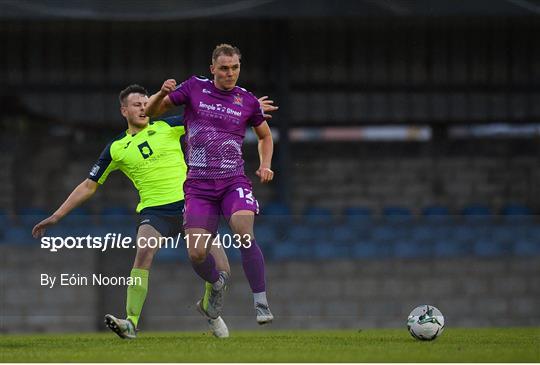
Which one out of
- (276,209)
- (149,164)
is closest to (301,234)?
(276,209)

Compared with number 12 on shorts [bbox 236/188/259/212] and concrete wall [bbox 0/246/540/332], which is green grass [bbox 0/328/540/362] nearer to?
number 12 on shorts [bbox 236/188/259/212]

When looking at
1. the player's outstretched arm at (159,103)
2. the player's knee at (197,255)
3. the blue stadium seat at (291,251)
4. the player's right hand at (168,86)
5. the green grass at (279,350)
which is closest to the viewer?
the green grass at (279,350)

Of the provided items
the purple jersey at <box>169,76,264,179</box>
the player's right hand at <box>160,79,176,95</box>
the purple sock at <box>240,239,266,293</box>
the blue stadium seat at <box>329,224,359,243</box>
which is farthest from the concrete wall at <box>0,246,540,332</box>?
the player's right hand at <box>160,79,176,95</box>

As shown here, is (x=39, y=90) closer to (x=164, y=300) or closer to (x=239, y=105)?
(x=164, y=300)

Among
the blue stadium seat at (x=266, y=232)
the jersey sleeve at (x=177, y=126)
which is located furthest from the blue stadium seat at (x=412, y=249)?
the jersey sleeve at (x=177, y=126)

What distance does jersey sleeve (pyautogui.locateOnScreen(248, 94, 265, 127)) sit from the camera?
880 centimetres

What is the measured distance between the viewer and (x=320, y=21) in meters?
18.4

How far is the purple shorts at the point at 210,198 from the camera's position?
8625 mm

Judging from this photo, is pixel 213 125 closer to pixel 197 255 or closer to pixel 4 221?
pixel 197 255

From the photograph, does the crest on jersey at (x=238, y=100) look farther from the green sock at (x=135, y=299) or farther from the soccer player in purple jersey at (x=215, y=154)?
the green sock at (x=135, y=299)

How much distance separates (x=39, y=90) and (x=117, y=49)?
1.36m

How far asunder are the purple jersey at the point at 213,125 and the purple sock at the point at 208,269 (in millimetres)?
643

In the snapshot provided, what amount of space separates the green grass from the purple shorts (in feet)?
2.85

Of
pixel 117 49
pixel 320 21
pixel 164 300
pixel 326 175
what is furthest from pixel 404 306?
pixel 117 49
